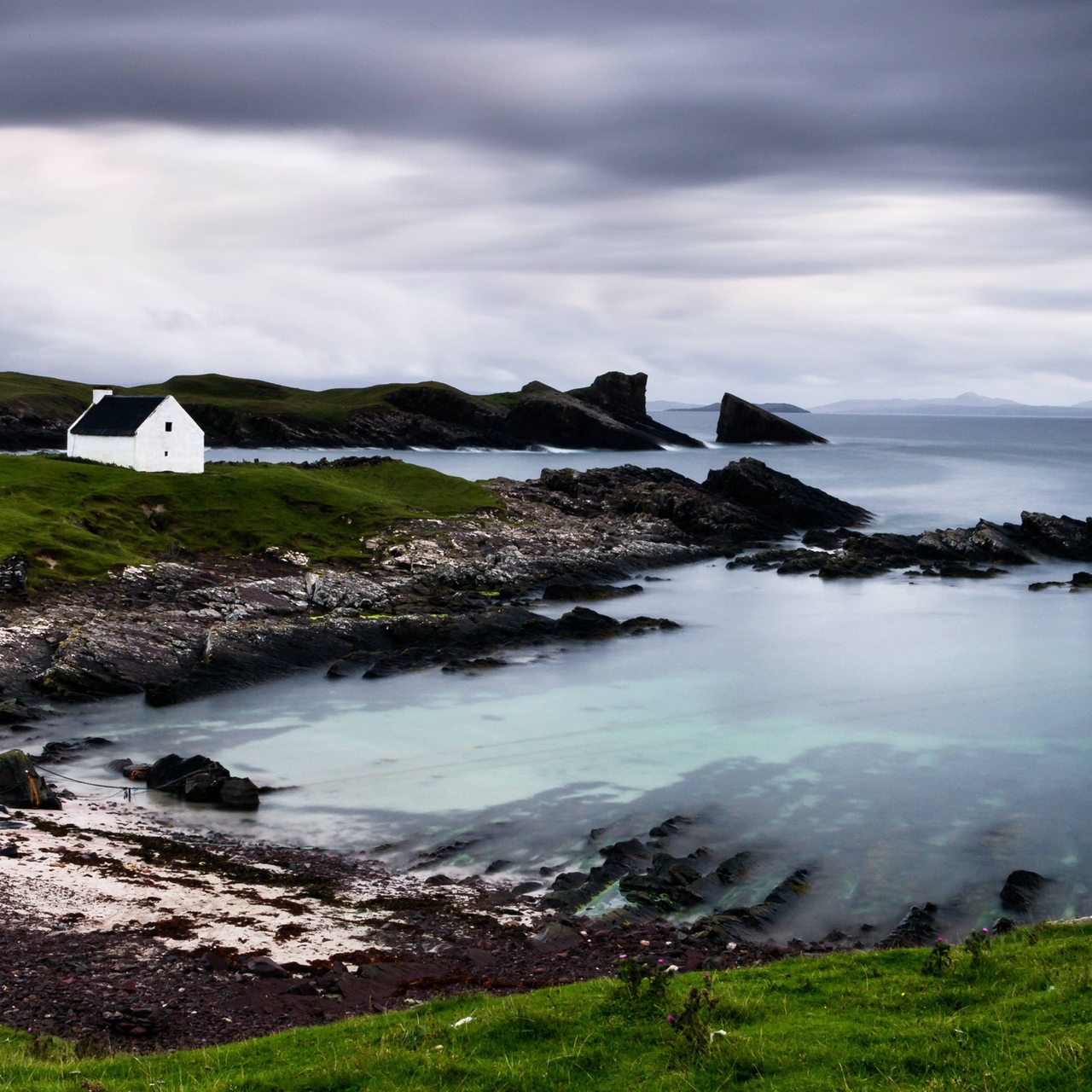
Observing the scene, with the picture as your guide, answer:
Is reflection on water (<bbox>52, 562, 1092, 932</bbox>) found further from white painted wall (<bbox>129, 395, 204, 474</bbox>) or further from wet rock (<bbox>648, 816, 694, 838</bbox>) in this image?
white painted wall (<bbox>129, 395, 204, 474</bbox>)

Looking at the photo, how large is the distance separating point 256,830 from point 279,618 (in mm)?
23321

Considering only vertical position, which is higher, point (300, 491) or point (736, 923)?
point (300, 491)

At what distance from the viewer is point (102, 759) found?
107 ft

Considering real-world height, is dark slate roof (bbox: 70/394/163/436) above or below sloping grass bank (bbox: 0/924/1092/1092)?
above

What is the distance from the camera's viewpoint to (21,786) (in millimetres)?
27984

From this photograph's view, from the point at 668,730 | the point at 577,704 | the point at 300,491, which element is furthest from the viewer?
the point at 300,491

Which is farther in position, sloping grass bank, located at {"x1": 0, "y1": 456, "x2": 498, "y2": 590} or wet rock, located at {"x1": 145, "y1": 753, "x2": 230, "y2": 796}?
sloping grass bank, located at {"x1": 0, "y1": 456, "x2": 498, "y2": 590}

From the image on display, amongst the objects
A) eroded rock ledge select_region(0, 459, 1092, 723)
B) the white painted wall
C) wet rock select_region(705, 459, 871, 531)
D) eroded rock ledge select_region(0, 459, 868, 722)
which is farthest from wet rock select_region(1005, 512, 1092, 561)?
the white painted wall

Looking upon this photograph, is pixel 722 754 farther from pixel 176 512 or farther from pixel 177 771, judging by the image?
pixel 176 512

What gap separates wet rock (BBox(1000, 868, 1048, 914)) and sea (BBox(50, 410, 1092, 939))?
0.85ft

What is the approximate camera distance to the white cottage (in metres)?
72.6

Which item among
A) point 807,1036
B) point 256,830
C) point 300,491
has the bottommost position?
point 256,830

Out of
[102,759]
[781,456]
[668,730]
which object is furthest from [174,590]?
[781,456]

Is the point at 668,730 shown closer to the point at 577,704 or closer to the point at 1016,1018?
the point at 577,704
